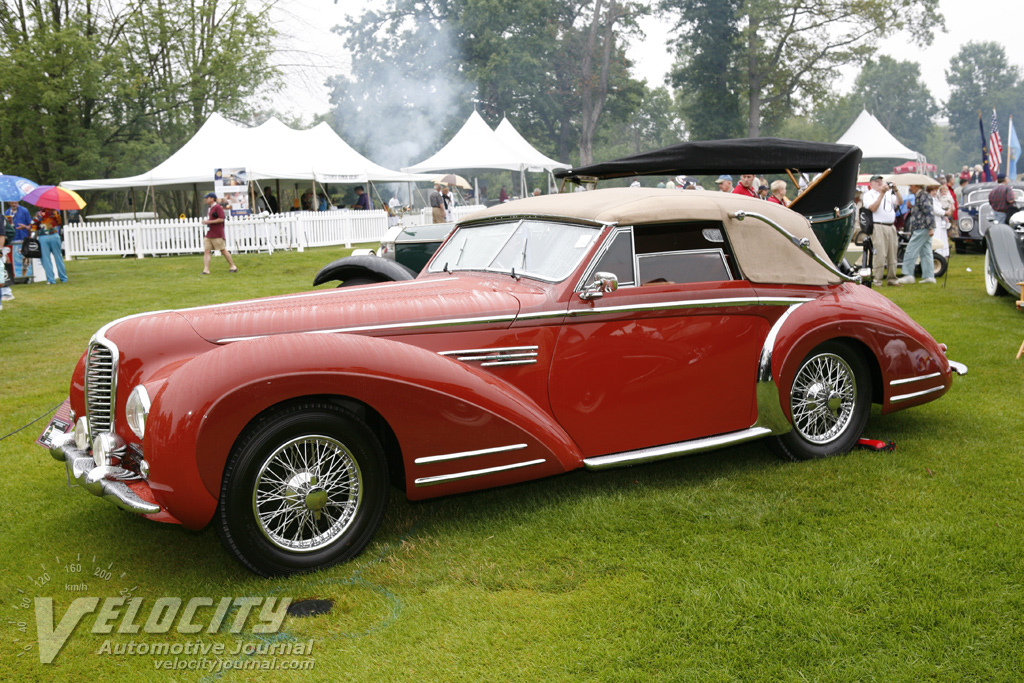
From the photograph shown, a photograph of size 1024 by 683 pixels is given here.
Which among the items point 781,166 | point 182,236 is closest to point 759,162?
point 781,166

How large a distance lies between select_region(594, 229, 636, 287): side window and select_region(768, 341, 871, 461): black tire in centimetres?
132

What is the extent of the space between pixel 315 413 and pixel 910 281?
13.1 m

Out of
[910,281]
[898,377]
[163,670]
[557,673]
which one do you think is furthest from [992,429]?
[910,281]

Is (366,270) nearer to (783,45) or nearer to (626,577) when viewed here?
(626,577)

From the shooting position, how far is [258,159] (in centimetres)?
2397

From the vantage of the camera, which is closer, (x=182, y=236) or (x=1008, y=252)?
(x=1008, y=252)

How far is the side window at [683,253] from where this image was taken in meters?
4.65

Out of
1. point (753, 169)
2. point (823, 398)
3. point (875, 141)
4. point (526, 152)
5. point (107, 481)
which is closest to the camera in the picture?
point (107, 481)

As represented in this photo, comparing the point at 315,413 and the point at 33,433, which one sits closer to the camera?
the point at 315,413

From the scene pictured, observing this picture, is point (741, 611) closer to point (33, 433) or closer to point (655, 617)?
point (655, 617)

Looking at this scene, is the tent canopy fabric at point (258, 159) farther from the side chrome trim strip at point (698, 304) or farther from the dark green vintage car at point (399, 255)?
the side chrome trim strip at point (698, 304)

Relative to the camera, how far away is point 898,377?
521 cm

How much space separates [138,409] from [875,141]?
38.6 meters

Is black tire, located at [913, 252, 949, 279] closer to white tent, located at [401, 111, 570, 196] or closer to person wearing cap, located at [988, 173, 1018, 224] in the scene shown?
person wearing cap, located at [988, 173, 1018, 224]
